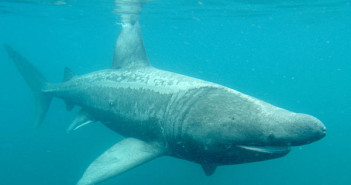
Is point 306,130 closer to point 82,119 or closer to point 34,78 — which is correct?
point 82,119

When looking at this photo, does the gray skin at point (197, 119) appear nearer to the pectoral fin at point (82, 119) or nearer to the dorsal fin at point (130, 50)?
the dorsal fin at point (130, 50)

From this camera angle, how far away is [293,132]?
136 inches

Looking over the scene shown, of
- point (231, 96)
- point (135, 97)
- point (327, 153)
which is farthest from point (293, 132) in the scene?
point (327, 153)

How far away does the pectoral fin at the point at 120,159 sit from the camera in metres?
4.76

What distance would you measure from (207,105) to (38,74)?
8.93 meters

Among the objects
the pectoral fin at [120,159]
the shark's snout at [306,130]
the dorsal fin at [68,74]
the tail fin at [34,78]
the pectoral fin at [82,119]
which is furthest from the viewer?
the tail fin at [34,78]

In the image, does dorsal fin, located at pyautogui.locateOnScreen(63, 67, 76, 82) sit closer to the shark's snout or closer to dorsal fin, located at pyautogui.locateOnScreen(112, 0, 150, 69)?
dorsal fin, located at pyautogui.locateOnScreen(112, 0, 150, 69)

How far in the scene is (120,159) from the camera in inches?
203

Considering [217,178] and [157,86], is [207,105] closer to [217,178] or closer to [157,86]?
[157,86]

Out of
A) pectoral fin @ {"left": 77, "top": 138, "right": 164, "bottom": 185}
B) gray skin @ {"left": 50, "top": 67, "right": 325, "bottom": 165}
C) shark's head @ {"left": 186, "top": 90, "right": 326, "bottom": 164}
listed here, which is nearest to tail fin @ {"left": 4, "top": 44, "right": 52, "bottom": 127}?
gray skin @ {"left": 50, "top": 67, "right": 325, "bottom": 165}

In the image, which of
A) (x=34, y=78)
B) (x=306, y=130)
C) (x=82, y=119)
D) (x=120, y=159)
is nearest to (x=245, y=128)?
(x=306, y=130)

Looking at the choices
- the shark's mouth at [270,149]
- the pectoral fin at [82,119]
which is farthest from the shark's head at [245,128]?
the pectoral fin at [82,119]

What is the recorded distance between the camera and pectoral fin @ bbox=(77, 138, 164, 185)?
4.76 meters

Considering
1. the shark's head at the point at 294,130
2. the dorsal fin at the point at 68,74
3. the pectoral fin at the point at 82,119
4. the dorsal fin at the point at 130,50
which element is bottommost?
the pectoral fin at the point at 82,119
